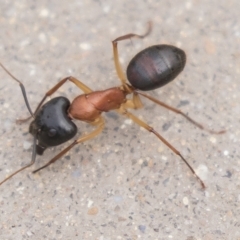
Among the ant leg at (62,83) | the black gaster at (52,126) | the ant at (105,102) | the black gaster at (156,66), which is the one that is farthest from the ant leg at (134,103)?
the black gaster at (52,126)

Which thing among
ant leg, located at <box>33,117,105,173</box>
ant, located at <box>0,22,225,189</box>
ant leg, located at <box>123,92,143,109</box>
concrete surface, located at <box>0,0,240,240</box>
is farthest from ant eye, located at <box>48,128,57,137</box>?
ant leg, located at <box>123,92,143,109</box>

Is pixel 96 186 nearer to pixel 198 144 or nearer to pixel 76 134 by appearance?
pixel 76 134

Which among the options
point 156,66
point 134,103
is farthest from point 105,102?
point 156,66

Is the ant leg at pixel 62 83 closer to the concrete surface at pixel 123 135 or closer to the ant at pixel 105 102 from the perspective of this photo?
the ant at pixel 105 102

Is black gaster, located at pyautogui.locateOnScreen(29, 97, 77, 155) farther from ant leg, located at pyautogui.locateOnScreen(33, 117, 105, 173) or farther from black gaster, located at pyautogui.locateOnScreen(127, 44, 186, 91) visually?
black gaster, located at pyautogui.locateOnScreen(127, 44, 186, 91)

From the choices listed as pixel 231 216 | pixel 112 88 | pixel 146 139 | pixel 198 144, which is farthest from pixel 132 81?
pixel 231 216
